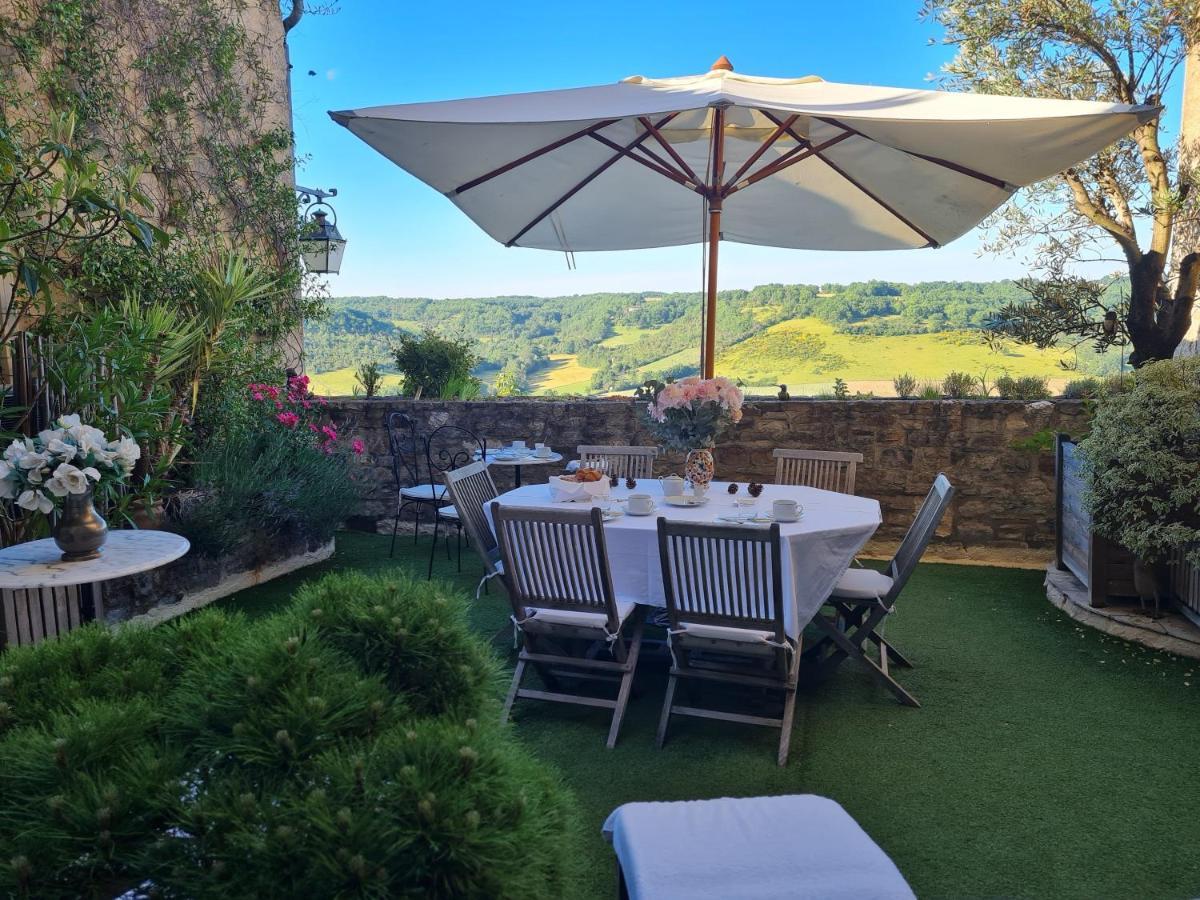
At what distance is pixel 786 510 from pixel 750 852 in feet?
6.47

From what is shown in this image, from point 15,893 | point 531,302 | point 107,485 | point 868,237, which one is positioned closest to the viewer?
point 15,893

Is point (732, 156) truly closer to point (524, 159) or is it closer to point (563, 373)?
point (524, 159)

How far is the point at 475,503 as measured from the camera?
13.0 ft

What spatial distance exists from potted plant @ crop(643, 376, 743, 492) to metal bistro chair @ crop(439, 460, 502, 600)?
2.95 feet

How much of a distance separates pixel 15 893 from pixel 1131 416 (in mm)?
4416

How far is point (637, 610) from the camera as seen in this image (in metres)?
3.34

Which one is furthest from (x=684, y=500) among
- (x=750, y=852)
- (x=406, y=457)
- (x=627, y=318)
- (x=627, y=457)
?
(x=627, y=318)

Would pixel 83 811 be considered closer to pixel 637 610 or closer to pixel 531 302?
pixel 637 610

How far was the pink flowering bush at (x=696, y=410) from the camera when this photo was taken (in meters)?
3.72

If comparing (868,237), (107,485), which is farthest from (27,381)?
(868,237)

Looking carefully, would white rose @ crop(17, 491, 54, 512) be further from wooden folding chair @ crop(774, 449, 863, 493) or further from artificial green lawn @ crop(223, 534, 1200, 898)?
wooden folding chair @ crop(774, 449, 863, 493)

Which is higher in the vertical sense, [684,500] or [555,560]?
[684,500]

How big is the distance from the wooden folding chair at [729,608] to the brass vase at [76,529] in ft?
6.07

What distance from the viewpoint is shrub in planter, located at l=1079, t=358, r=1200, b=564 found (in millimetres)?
3701
